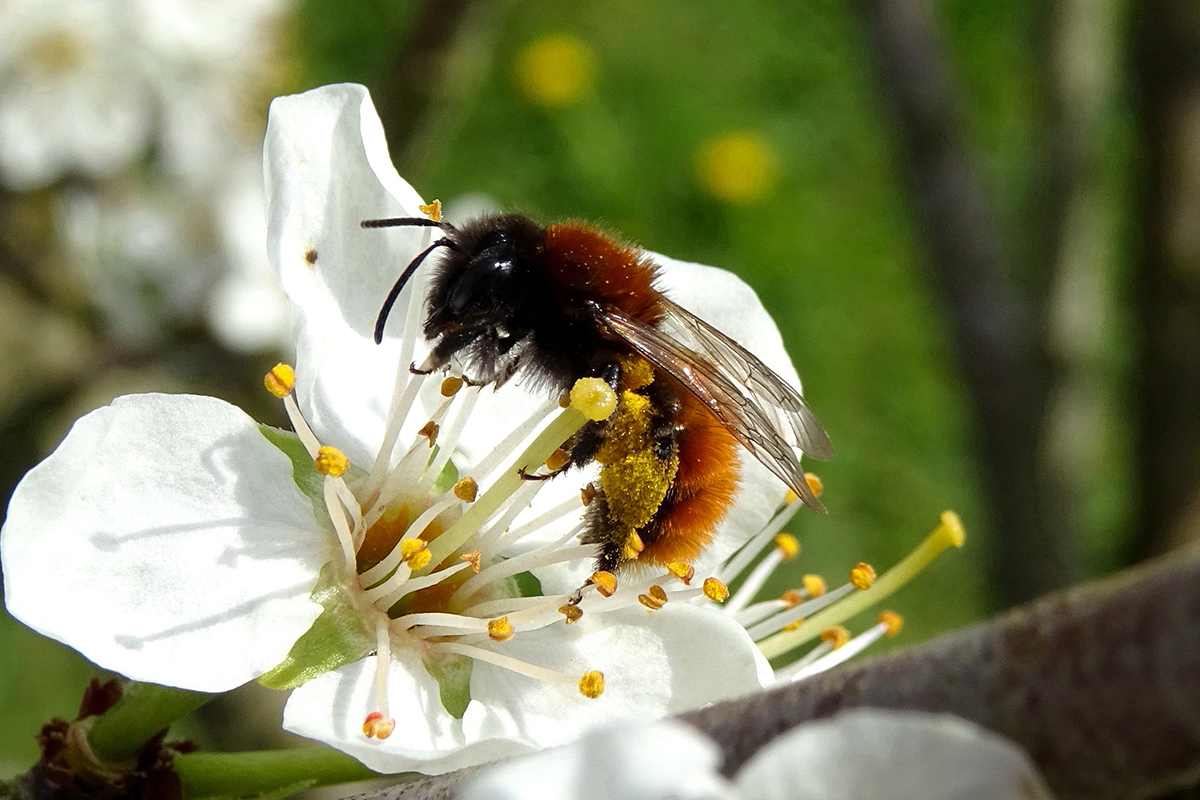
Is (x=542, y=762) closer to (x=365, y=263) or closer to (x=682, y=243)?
(x=365, y=263)

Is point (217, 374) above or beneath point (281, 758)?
beneath

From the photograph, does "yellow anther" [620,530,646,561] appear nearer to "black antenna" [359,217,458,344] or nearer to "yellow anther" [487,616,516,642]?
"yellow anther" [487,616,516,642]

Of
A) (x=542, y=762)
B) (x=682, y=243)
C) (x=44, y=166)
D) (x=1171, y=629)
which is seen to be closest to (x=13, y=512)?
(x=542, y=762)

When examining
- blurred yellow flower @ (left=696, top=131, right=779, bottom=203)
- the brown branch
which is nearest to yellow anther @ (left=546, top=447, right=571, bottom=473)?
the brown branch

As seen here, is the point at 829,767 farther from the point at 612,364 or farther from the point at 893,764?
the point at 612,364

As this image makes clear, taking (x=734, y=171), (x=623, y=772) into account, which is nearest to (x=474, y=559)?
(x=623, y=772)

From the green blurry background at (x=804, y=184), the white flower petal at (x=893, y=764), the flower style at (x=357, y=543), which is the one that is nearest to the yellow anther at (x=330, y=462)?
the flower style at (x=357, y=543)
